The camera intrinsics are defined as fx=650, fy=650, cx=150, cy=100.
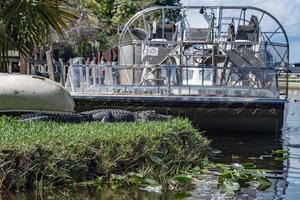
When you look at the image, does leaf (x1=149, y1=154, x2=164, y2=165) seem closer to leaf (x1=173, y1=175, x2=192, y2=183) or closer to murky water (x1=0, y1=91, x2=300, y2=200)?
leaf (x1=173, y1=175, x2=192, y2=183)

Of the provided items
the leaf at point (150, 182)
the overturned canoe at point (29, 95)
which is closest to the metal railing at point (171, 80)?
the overturned canoe at point (29, 95)

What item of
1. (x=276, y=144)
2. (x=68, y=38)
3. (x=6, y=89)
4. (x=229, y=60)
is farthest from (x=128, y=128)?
(x=68, y=38)

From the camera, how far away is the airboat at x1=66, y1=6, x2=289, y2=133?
1538cm

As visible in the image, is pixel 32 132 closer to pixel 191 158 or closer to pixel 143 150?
pixel 143 150

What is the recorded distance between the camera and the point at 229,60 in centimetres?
1739

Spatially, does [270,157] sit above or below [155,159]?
below

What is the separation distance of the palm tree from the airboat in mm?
1715

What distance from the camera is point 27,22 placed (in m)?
14.3

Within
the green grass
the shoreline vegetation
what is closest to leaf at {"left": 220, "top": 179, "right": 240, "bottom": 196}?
the shoreline vegetation

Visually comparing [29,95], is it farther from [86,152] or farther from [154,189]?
[154,189]

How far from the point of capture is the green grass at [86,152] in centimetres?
730

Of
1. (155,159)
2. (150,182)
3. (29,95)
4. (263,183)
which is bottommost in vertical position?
(263,183)

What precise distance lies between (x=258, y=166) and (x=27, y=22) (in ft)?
20.5

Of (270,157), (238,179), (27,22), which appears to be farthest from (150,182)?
(27,22)
